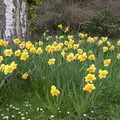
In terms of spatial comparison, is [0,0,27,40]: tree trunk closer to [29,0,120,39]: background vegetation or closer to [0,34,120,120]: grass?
[0,34,120,120]: grass

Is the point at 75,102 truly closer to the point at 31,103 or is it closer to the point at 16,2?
the point at 31,103

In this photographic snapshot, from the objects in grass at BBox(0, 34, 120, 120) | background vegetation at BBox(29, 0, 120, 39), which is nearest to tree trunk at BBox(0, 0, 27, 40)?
grass at BBox(0, 34, 120, 120)

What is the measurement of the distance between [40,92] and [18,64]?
472mm

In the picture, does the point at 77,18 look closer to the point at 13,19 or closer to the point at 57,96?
the point at 13,19

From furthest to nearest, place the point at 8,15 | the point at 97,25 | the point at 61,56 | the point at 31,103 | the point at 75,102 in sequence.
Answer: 1. the point at 97,25
2. the point at 8,15
3. the point at 61,56
4. the point at 31,103
5. the point at 75,102

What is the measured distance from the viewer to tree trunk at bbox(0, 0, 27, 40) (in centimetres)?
564

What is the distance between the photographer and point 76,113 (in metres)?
3.52

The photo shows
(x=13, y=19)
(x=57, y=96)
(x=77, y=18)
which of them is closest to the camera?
(x=57, y=96)

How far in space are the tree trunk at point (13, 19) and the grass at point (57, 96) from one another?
140cm

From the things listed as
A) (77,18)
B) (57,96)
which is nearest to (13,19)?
(57,96)

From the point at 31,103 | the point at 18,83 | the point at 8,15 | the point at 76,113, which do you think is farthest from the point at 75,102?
the point at 8,15

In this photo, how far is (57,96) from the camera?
3564 millimetres

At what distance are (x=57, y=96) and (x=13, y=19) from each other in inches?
99.7

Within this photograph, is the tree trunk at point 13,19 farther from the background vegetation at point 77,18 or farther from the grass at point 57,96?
the background vegetation at point 77,18
